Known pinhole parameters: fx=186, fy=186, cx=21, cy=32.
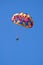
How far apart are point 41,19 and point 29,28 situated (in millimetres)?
208

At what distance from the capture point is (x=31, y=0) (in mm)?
2609

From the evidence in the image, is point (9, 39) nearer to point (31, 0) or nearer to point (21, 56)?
point (21, 56)

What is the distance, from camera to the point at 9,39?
2.67 metres

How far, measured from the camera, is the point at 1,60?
106 inches

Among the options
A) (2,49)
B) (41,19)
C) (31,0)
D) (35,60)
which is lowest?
(35,60)

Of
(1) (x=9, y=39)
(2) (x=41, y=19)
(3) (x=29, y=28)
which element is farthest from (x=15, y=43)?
(2) (x=41, y=19)

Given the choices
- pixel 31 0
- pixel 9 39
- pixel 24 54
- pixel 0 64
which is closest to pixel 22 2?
pixel 31 0

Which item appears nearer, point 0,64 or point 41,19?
point 41,19

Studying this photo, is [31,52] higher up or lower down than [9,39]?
lower down

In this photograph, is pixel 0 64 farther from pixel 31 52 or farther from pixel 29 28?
pixel 29 28

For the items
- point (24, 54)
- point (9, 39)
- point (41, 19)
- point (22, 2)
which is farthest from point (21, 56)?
point (22, 2)

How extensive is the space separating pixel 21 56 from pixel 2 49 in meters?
0.31

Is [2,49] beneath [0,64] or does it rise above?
above

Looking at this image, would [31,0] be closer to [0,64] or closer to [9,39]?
[9,39]
